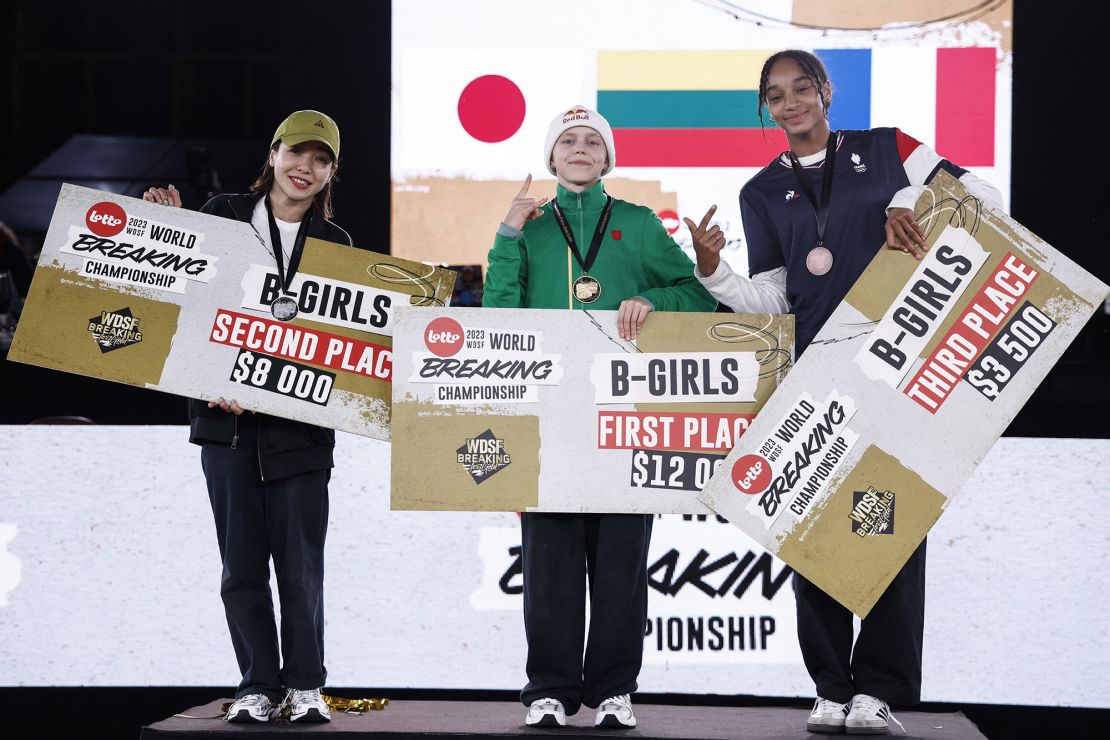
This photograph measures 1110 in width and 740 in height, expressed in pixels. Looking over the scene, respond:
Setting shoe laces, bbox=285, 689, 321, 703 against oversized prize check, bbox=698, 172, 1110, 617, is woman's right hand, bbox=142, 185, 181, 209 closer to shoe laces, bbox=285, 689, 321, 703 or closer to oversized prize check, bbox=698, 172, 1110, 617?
shoe laces, bbox=285, 689, 321, 703

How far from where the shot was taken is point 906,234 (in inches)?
95.3

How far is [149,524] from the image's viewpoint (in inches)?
141

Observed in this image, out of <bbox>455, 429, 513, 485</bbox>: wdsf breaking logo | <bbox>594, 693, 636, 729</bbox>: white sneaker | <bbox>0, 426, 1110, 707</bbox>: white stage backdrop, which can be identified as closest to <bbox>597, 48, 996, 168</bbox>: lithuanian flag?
<bbox>0, 426, 1110, 707</bbox>: white stage backdrop

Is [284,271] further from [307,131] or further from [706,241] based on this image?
[706,241]

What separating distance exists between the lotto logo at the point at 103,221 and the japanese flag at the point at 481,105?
1.10 m

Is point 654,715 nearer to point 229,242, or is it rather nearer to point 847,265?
point 847,265

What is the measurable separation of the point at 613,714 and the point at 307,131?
4.82ft

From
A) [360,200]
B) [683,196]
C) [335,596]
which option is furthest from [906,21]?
[335,596]

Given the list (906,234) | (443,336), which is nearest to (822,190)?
(906,234)

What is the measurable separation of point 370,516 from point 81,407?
100 centimetres

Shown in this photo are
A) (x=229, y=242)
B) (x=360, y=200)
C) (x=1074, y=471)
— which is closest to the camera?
(x=229, y=242)

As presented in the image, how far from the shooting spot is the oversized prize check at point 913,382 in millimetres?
2414

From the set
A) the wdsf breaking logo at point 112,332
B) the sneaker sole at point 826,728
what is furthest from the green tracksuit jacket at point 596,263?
the sneaker sole at point 826,728

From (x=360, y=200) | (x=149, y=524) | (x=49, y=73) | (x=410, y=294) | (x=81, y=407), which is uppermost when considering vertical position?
(x=49, y=73)
